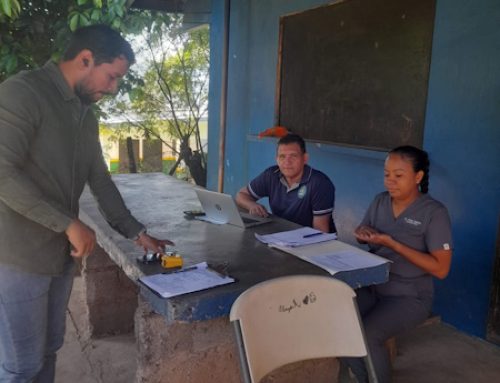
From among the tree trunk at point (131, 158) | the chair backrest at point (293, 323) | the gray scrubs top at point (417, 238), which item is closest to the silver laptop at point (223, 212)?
the gray scrubs top at point (417, 238)

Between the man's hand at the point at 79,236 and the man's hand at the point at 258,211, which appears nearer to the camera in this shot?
the man's hand at the point at 79,236

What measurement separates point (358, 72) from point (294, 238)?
1.97m

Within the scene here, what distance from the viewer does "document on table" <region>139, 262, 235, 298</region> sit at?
5.39 ft

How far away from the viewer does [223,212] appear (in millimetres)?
2662

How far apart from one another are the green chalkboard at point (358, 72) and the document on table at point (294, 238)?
4.40 feet

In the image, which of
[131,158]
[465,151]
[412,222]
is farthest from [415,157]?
[131,158]

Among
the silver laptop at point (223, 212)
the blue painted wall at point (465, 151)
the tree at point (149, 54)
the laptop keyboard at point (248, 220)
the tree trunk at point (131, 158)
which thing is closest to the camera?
the silver laptop at point (223, 212)

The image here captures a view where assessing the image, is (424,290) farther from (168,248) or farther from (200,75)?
(200,75)

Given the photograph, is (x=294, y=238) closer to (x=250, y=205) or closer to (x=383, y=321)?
(x=383, y=321)

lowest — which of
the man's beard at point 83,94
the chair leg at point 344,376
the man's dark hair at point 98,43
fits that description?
the chair leg at point 344,376

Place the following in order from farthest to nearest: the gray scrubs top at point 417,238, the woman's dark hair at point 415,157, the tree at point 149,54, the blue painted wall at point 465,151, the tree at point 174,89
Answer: the tree at point 174,89, the tree at point 149,54, the blue painted wall at point 465,151, the woman's dark hair at point 415,157, the gray scrubs top at point 417,238

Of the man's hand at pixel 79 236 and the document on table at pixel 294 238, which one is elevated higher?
the man's hand at pixel 79 236

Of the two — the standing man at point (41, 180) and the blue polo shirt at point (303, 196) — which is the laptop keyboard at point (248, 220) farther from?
the standing man at point (41, 180)

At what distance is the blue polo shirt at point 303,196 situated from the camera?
9.89 feet
